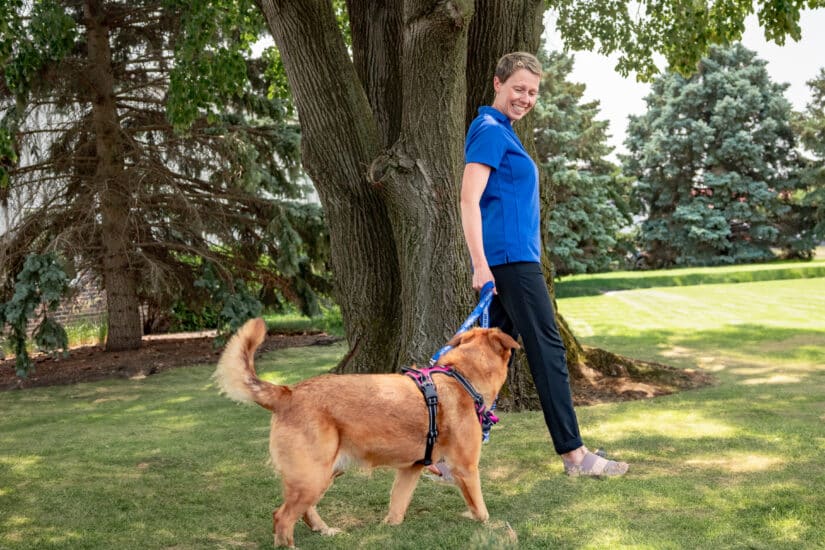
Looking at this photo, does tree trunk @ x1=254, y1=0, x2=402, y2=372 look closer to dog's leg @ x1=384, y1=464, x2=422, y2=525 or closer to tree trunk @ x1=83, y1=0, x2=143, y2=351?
dog's leg @ x1=384, y1=464, x2=422, y2=525

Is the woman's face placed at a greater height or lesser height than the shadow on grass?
greater

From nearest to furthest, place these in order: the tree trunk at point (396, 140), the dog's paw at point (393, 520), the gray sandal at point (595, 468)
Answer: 1. the dog's paw at point (393, 520)
2. the gray sandal at point (595, 468)
3. the tree trunk at point (396, 140)

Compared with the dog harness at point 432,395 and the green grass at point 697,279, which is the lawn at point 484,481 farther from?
the green grass at point 697,279

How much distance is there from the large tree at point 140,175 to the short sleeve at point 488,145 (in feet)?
28.9

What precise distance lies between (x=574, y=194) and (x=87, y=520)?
26.3 meters

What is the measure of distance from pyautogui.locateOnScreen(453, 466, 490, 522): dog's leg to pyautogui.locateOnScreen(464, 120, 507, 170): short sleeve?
1705mm

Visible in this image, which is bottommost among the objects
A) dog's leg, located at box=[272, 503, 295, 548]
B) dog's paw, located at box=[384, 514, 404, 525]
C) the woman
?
dog's paw, located at box=[384, 514, 404, 525]

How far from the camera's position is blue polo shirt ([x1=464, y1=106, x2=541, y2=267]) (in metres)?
4.69

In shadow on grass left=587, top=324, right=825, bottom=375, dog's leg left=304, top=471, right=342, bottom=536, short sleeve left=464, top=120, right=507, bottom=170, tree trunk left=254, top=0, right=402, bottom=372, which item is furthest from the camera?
shadow on grass left=587, top=324, right=825, bottom=375

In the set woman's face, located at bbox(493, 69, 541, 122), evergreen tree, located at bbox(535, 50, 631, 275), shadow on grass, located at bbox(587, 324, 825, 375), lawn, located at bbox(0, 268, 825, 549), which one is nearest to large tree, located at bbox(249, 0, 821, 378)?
lawn, located at bbox(0, 268, 825, 549)

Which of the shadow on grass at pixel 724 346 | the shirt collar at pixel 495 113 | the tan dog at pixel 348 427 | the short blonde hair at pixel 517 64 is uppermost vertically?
the short blonde hair at pixel 517 64

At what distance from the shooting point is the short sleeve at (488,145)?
4645 millimetres

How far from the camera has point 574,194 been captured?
2939 cm

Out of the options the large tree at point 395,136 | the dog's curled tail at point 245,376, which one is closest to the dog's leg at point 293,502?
the dog's curled tail at point 245,376
